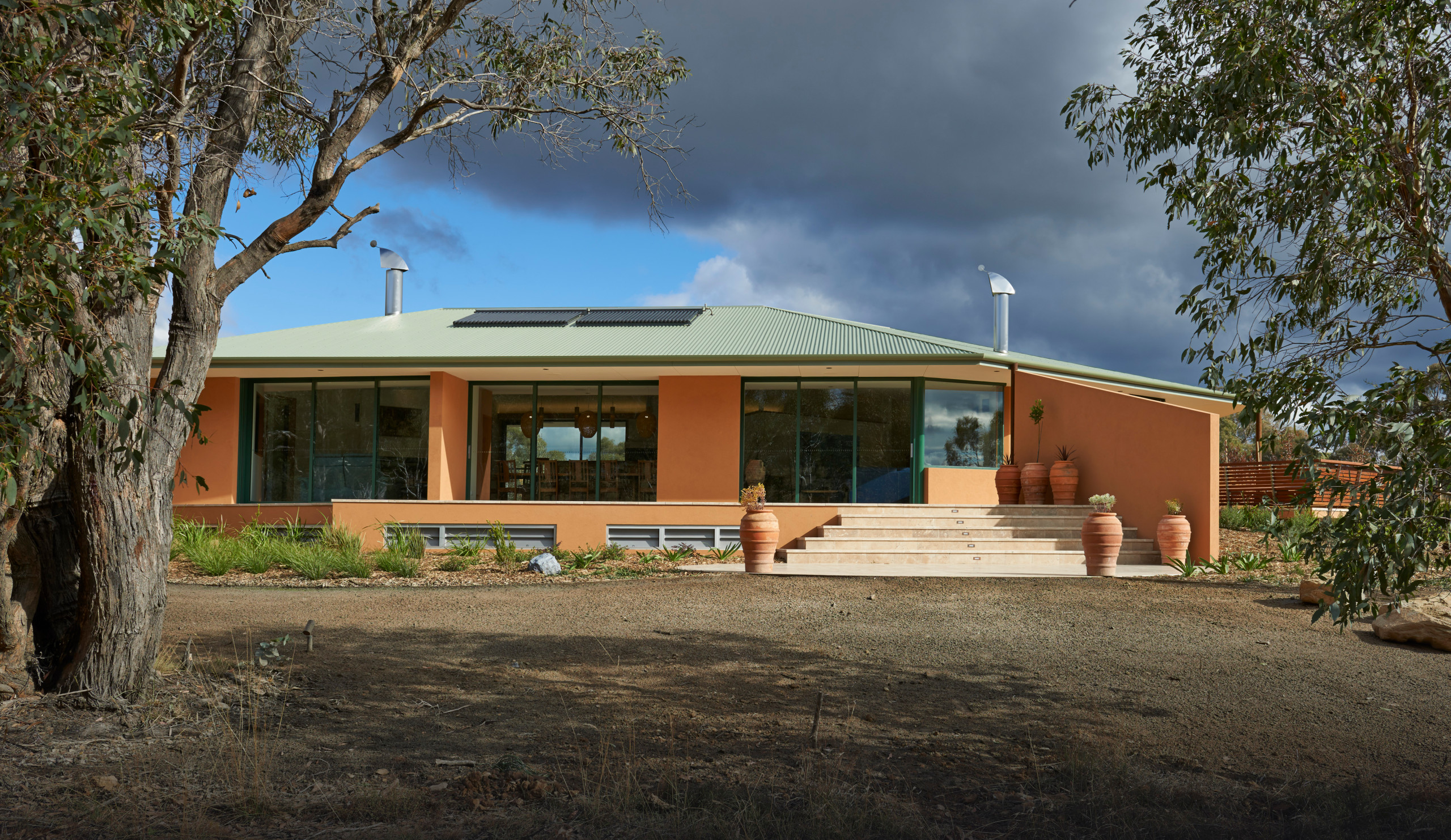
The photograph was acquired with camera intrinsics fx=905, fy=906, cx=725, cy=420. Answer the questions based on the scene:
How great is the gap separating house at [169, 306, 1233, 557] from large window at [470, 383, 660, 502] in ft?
0.09

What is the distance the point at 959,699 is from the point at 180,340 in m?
4.91

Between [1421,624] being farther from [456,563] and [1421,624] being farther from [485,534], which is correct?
[485,534]

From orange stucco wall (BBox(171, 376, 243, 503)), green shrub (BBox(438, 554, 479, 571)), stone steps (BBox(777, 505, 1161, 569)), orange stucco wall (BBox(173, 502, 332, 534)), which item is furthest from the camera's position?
orange stucco wall (BBox(171, 376, 243, 503))

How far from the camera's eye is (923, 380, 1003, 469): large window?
49.6ft

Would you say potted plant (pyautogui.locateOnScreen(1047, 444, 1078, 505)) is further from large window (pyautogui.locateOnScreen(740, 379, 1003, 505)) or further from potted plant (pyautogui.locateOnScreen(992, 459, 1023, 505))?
large window (pyautogui.locateOnScreen(740, 379, 1003, 505))

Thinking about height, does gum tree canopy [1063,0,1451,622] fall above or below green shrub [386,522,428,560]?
above

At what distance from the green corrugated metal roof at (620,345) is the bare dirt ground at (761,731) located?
6259 mm

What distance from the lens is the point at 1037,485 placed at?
13797mm

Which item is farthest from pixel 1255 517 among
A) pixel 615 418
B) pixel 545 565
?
pixel 545 565

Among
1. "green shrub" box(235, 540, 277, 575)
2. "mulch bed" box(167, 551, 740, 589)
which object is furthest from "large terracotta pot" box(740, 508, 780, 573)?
"green shrub" box(235, 540, 277, 575)

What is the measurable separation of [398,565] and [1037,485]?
9.18m

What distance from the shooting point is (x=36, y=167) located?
3803mm

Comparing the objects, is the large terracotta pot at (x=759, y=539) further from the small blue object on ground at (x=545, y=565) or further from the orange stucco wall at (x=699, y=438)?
the orange stucco wall at (x=699, y=438)

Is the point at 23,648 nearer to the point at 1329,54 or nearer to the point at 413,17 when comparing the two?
the point at 413,17
